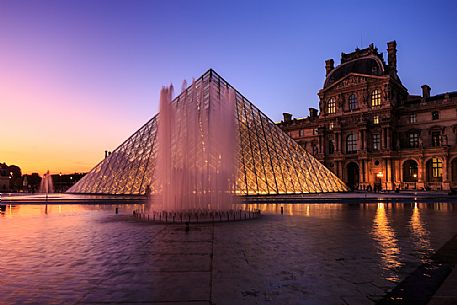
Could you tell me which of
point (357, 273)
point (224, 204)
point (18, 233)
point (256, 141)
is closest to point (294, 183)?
point (256, 141)

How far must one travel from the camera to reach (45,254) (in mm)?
6844

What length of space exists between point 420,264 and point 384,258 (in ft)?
1.97

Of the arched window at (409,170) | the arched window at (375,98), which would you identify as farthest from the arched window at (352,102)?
the arched window at (409,170)

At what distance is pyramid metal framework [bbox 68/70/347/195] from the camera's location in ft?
88.5

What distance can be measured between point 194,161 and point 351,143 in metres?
43.2

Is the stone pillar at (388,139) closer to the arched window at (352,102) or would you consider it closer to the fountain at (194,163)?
the arched window at (352,102)

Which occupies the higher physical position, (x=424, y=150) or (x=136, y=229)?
(x=424, y=150)

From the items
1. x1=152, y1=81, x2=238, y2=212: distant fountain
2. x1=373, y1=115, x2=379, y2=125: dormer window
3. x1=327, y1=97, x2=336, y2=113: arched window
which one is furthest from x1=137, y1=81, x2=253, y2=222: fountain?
x1=327, y1=97, x2=336, y2=113: arched window

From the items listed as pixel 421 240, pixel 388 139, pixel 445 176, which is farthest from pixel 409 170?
pixel 421 240

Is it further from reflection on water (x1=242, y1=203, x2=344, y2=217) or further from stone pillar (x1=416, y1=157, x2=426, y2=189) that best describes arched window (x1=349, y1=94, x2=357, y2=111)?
reflection on water (x1=242, y1=203, x2=344, y2=217)

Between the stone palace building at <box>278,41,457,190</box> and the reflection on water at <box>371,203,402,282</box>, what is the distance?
39.9 metres

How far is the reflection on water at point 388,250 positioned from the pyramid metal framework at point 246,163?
639 inches

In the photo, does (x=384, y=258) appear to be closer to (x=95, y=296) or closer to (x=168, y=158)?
(x=95, y=296)

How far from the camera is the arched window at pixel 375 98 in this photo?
168 ft
